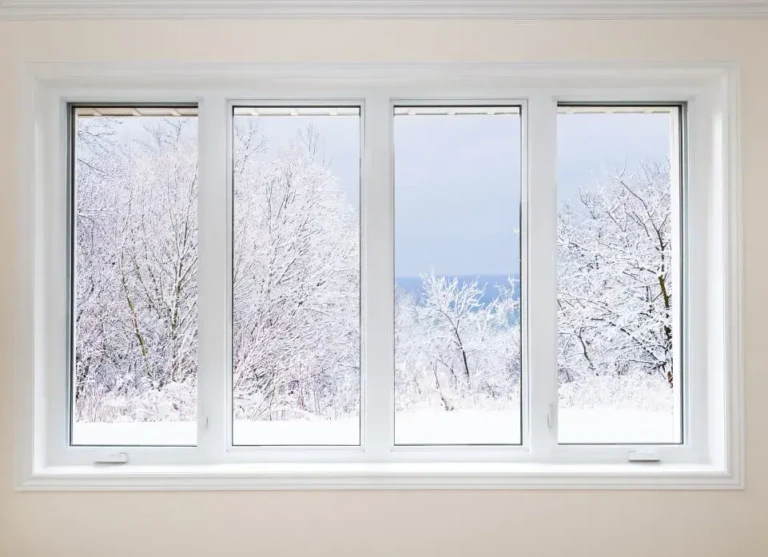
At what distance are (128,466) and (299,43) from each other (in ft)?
5.30

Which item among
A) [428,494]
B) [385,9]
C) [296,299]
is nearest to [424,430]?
[428,494]

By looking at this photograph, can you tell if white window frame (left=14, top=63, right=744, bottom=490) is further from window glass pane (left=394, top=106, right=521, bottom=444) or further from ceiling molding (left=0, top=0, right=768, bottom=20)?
ceiling molding (left=0, top=0, right=768, bottom=20)

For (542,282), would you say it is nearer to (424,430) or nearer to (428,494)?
(424,430)

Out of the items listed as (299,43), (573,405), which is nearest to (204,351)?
(299,43)

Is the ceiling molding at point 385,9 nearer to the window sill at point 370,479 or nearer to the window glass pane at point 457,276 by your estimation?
the window glass pane at point 457,276

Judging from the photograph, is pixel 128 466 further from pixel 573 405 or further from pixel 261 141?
pixel 573 405

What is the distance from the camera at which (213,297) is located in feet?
7.22

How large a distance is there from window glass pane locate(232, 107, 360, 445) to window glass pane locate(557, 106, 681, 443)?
797mm

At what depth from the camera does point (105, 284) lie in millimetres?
2240

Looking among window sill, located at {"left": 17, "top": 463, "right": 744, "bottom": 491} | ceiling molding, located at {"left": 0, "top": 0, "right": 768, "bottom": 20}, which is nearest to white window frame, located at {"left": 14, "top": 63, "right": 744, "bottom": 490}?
window sill, located at {"left": 17, "top": 463, "right": 744, "bottom": 491}

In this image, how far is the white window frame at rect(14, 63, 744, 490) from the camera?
2.10 meters

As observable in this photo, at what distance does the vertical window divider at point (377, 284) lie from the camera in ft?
7.25

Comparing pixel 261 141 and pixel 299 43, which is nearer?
pixel 299 43

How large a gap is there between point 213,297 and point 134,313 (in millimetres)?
311
